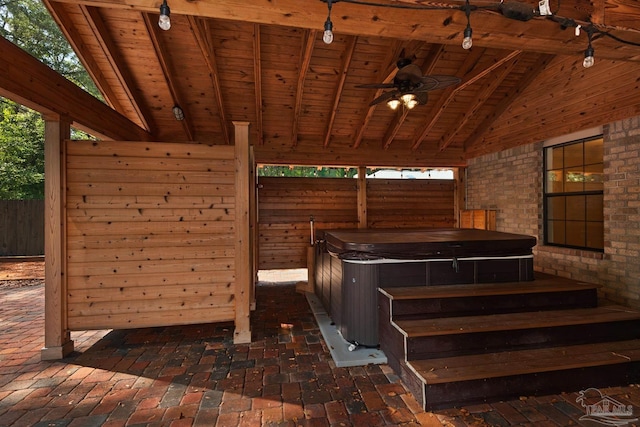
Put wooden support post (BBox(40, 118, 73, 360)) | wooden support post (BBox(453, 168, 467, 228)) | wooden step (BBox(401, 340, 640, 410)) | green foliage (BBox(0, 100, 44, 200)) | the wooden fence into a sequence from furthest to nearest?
1. green foliage (BBox(0, 100, 44, 200))
2. wooden support post (BBox(453, 168, 467, 228))
3. the wooden fence
4. wooden support post (BBox(40, 118, 73, 360))
5. wooden step (BBox(401, 340, 640, 410))

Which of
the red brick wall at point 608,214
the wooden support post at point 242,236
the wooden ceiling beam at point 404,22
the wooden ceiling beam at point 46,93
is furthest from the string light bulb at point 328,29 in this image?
the red brick wall at point 608,214

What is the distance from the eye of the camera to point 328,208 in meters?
6.21

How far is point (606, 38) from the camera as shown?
7.18 ft

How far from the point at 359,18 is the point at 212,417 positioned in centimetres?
286

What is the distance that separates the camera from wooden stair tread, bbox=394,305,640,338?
231cm

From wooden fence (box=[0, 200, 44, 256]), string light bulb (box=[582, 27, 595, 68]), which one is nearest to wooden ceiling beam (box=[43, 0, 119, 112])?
wooden fence (box=[0, 200, 44, 256])

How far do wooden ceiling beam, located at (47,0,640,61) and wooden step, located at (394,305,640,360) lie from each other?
2.24 meters

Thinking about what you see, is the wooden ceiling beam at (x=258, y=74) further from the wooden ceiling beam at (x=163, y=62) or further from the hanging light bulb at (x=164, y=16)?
the hanging light bulb at (x=164, y=16)

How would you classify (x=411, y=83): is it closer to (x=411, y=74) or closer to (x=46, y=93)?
(x=411, y=74)

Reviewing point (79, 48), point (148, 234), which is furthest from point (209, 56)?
point (148, 234)

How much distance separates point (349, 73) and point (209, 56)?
6.71ft

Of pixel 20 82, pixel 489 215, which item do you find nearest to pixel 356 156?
pixel 489 215

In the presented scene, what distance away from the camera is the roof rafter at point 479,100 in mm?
4387

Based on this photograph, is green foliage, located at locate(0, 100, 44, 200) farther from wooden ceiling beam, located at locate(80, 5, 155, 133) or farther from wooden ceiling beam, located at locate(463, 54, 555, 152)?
wooden ceiling beam, located at locate(463, 54, 555, 152)
